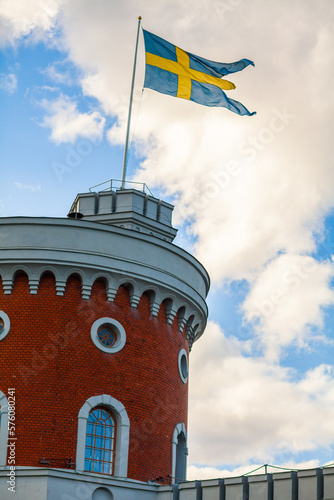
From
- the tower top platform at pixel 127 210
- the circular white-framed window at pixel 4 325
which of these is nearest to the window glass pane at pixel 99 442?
the circular white-framed window at pixel 4 325

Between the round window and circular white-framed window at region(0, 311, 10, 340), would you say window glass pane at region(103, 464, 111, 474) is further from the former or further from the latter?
circular white-framed window at region(0, 311, 10, 340)

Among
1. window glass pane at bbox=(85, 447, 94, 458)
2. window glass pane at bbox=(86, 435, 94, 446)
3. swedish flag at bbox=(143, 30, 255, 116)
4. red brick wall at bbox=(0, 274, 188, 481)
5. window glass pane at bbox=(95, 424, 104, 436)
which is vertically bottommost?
window glass pane at bbox=(85, 447, 94, 458)

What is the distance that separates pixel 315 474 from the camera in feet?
79.7

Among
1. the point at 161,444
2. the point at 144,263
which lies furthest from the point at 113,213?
the point at 161,444

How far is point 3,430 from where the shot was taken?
27469 mm

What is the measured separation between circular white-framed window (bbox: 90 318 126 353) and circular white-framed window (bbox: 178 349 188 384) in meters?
3.27

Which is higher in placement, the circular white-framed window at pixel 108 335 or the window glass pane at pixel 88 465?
the circular white-framed window at pixel 108 335

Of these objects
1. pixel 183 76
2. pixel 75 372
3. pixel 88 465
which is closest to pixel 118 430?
pixel 88 465

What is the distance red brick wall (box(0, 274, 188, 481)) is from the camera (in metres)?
27.5

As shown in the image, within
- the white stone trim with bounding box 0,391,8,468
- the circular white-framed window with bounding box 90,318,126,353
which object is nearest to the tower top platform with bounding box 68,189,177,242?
the circular white-framed window with bounding box 90,318,126,353

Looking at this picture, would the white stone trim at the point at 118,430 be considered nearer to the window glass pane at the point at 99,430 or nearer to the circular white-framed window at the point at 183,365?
the window glass pane at the point at 99,430

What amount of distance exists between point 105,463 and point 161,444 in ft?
8.33

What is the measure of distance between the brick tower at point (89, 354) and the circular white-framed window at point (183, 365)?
214mm

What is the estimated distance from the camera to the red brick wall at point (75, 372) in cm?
2755
